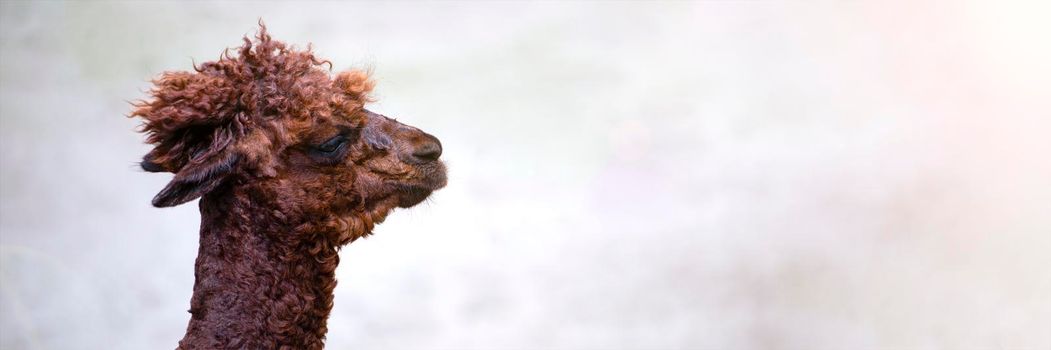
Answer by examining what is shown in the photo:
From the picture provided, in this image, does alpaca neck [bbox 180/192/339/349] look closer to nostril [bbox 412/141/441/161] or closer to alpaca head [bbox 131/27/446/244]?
alpaca head [bbox 131/27/446/244]

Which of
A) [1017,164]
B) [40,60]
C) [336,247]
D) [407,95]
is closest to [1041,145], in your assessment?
[1017,164]

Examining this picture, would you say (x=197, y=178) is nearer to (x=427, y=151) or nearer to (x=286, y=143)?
(x=286, y=143)

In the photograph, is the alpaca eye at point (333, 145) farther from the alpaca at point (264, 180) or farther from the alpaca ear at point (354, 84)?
the alpaca ear at point (354, 84)

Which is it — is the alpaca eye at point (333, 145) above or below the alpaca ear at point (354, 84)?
below

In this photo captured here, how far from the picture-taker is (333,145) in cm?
280

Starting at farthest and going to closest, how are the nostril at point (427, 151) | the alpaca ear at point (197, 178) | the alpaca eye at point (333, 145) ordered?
the nostril at point (427, 151), the alpaca eye at point (333, 145), the alpaca ear at point (197, 178)

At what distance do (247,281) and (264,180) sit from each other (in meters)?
0.22

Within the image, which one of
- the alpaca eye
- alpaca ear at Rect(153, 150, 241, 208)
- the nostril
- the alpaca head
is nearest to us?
alpaca ear at Rect(153, 150, 241, 208)

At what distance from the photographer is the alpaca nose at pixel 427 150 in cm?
291

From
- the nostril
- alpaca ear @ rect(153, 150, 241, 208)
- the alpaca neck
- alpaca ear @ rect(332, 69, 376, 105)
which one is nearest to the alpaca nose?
the nostril

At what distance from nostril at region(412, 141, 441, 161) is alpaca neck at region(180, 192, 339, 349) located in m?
0.33

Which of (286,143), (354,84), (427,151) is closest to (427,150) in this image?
(427,151)

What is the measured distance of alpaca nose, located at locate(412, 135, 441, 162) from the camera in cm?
291

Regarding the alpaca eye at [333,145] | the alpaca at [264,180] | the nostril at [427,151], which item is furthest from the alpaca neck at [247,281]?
the nostril at [427,151]
